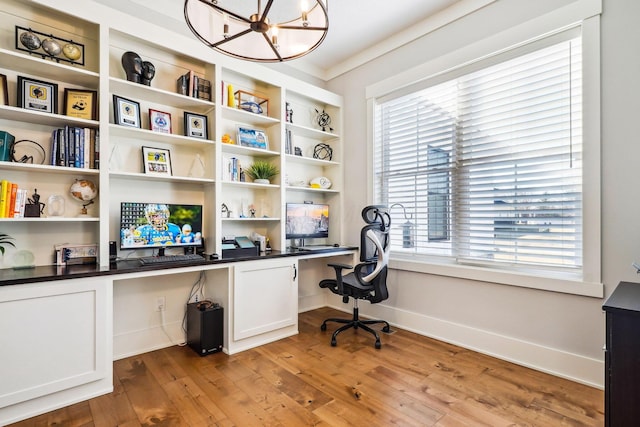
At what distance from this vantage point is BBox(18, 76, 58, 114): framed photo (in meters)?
2.11

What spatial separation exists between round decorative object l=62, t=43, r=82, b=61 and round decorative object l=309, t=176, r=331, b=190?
7.78 ft

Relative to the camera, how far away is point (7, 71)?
217 cm

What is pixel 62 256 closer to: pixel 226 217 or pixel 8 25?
pixel 226 217

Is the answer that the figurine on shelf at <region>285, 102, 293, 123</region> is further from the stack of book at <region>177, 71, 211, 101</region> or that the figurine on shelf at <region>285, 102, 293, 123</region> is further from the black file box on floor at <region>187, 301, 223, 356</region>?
the black file box on floor at <region>187, 301, 223, 356</region>

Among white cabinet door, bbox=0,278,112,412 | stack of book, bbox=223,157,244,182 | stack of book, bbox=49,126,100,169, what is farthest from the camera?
stack of book, bbox=223,157,244,182

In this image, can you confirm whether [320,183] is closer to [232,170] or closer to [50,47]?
[232,170]

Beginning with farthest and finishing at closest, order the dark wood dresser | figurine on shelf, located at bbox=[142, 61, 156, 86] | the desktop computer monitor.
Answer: the desktop computer monitor < figurine on shelf, located at bbox=[142, 61, 156, 86] < the dark wood dresser

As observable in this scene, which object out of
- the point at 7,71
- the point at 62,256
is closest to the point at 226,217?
the point at 62,256

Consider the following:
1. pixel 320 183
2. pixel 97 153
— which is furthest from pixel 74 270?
pixel 320 183

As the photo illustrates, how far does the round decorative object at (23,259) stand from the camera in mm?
2170

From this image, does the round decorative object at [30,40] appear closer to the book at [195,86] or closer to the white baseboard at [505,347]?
the book at [195,86]

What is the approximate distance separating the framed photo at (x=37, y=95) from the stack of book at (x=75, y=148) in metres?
0.16

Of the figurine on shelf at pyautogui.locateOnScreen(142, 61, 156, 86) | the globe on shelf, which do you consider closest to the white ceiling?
the figurine on shelf at pyautogui.locateOnScreen(142, 61, 156, 86)

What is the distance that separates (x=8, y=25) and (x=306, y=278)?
3.30 meters
